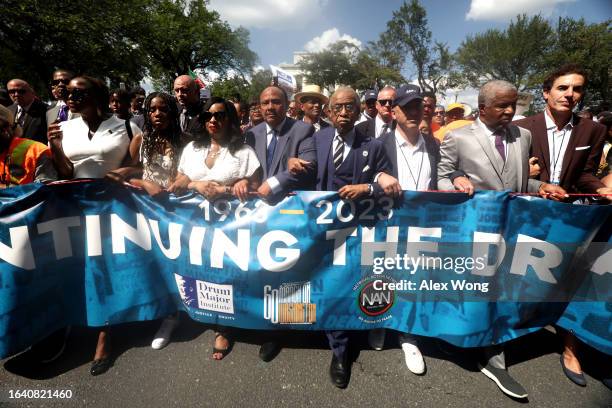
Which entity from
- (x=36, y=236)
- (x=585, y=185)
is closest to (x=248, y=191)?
(x=36, y=236)

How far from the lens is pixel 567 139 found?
285 centimetres

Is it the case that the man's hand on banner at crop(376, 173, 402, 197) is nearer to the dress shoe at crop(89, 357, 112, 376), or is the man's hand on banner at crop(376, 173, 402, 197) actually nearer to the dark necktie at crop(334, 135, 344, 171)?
the dark necktie at crop(334, 135, 344, 171)

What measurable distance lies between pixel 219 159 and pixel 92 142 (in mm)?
1097

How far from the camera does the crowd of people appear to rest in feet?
8.39

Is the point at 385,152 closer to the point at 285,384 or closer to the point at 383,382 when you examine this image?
the point at 383,382

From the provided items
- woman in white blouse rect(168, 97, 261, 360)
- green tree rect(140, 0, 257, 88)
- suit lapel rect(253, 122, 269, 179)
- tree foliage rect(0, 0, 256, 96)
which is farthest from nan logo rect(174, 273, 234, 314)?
green tree rect(140, 0, 257, 88)

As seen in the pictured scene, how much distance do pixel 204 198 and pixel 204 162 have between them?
37 centimetres

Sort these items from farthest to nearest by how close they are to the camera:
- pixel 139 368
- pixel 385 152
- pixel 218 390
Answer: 1. pixel 385 152
2. pixel 139 368
3. pixel 218 390

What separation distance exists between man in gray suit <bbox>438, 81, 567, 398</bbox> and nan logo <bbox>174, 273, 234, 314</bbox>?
205cm

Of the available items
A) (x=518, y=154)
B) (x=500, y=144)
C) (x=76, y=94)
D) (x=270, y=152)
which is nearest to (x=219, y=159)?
(x=270, y=152)

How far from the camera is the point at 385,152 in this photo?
8.98ft

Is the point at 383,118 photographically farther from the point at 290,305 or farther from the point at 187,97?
the point at 290,305

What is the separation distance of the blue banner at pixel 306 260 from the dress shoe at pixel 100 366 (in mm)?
334

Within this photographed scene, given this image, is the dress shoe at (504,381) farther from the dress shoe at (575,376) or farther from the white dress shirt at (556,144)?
the white dress shirt at (556,144)
